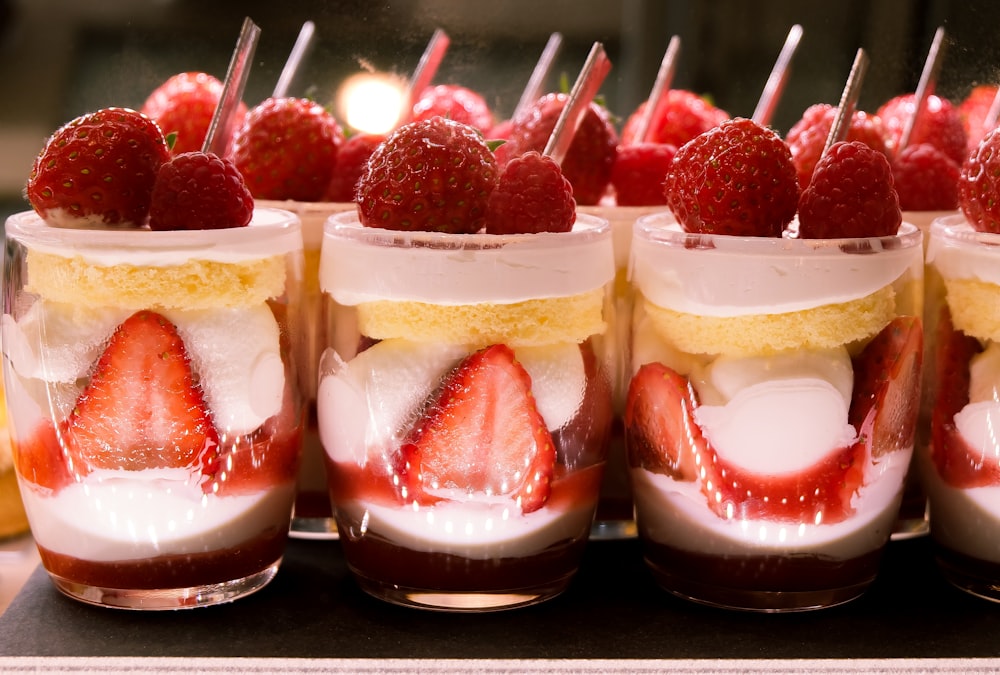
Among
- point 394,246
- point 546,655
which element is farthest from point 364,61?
point 546,655

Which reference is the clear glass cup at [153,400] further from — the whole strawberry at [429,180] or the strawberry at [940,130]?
the strawberry at [940,130]

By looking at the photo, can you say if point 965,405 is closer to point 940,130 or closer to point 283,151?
point 940,130

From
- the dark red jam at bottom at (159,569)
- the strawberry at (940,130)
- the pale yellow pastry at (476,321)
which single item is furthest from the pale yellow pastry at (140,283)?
the strawberry at (940,130)

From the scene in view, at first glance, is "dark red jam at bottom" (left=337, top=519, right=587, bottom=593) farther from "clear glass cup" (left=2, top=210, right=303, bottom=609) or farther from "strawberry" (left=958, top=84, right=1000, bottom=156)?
"strawberry" (left=958, top=84, right=1000, bottom=156)

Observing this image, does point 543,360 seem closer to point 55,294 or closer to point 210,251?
point 210,251

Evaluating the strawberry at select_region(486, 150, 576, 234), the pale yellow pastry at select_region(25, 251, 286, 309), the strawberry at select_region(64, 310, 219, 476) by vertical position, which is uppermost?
the strawberry at select_region(486, 150, 576, 234)

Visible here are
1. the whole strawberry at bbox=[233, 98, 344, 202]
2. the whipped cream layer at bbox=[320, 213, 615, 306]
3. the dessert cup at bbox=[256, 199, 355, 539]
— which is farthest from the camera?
the whole strawberry at bbox=[233, 98, 344, 202]

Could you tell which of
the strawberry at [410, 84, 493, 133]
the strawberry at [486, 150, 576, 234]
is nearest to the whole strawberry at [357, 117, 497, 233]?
the strawberry at [486, 150, 576, 234]
